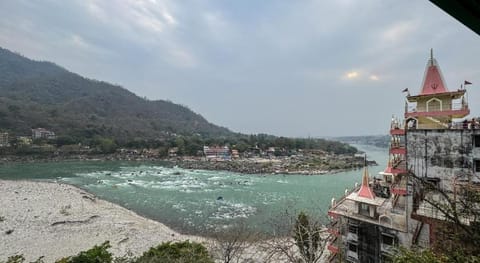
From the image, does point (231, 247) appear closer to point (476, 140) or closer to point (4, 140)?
point (476, 140)

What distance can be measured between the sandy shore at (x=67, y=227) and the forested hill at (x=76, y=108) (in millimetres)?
54834

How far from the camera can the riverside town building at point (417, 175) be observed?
296 inches

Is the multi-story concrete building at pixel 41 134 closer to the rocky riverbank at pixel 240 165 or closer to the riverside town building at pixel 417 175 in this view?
the rocky riverbank at pixel 240 165

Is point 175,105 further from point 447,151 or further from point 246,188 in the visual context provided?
point 447,151

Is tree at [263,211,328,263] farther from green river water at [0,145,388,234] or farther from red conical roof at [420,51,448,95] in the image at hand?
green river water at [0,145,388,234]

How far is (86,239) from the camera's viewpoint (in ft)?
46.4

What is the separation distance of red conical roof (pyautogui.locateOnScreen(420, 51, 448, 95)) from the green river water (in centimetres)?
1004

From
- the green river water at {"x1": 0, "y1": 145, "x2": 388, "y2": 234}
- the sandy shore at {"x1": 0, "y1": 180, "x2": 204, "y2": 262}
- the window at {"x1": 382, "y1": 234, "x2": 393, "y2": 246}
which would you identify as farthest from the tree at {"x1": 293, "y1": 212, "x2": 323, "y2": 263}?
the sandy shore at {"x1": 0, "y1": 180, "x2": 204, "y2": 262}

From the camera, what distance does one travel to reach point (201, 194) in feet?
85.6

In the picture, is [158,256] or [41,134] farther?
[41,134]

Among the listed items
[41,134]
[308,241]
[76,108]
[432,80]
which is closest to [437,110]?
[432,80]

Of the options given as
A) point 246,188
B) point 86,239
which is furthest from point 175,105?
point 86,239

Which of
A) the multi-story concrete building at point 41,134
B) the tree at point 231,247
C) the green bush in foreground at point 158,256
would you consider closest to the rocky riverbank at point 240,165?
the multi-story concrete building at point 41,134

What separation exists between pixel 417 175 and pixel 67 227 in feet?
59.9
